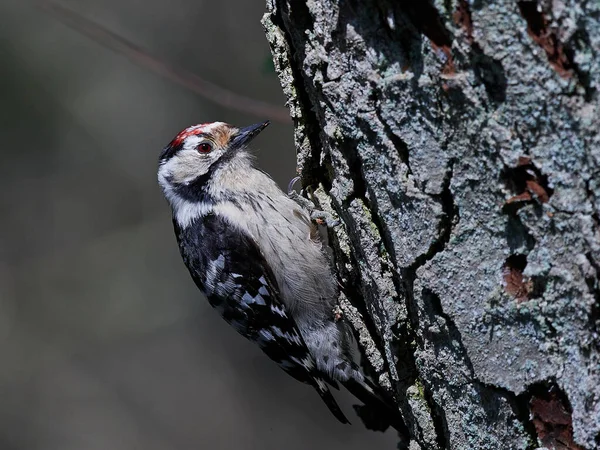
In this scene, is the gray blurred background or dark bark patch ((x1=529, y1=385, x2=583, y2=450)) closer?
dark bark patch ((x1=529, y1=385, x2=583, y2=450))

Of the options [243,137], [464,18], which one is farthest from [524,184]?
[243,137]

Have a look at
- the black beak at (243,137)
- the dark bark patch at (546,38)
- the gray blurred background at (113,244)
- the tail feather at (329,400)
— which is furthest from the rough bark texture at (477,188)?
the gray blurred background at (113,244)

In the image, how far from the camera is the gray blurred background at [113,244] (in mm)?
8570

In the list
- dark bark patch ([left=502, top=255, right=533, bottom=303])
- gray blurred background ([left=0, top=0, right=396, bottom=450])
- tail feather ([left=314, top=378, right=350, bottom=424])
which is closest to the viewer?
dark bark patch ([left=502, top=255, right=533, bottom=303])

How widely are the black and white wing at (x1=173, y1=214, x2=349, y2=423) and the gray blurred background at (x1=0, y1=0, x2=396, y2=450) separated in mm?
4527

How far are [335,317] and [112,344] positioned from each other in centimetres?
591

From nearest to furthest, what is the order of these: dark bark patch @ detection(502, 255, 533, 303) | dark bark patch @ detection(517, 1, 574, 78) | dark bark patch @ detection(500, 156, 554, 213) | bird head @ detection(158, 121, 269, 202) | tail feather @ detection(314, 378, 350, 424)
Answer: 1. dark bark patch @ detection(517, 1, 574, 78)
2. dark bark patch @ detection(500, 156, 554, 213)
3. dark bark patch @ detection(502, 255, 533, 303)
4. tail feather @ detection(314, 378, 350, 424)
5. bird head @ detection(158, 121, 269, 202)

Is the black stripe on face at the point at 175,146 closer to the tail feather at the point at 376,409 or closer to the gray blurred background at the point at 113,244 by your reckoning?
the tail feather at the point at 376,409

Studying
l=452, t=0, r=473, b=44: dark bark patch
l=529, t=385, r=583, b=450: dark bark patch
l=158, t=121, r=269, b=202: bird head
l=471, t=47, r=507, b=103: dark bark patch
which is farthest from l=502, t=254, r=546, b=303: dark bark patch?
l=158, t=121, r=269, b=202: bird head

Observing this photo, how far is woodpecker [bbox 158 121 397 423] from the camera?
11.8ft

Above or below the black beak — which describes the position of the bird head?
below

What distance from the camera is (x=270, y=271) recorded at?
365cm

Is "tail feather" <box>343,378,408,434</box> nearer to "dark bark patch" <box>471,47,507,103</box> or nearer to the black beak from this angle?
the black beak

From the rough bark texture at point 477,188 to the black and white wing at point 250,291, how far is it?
1.37 meters
